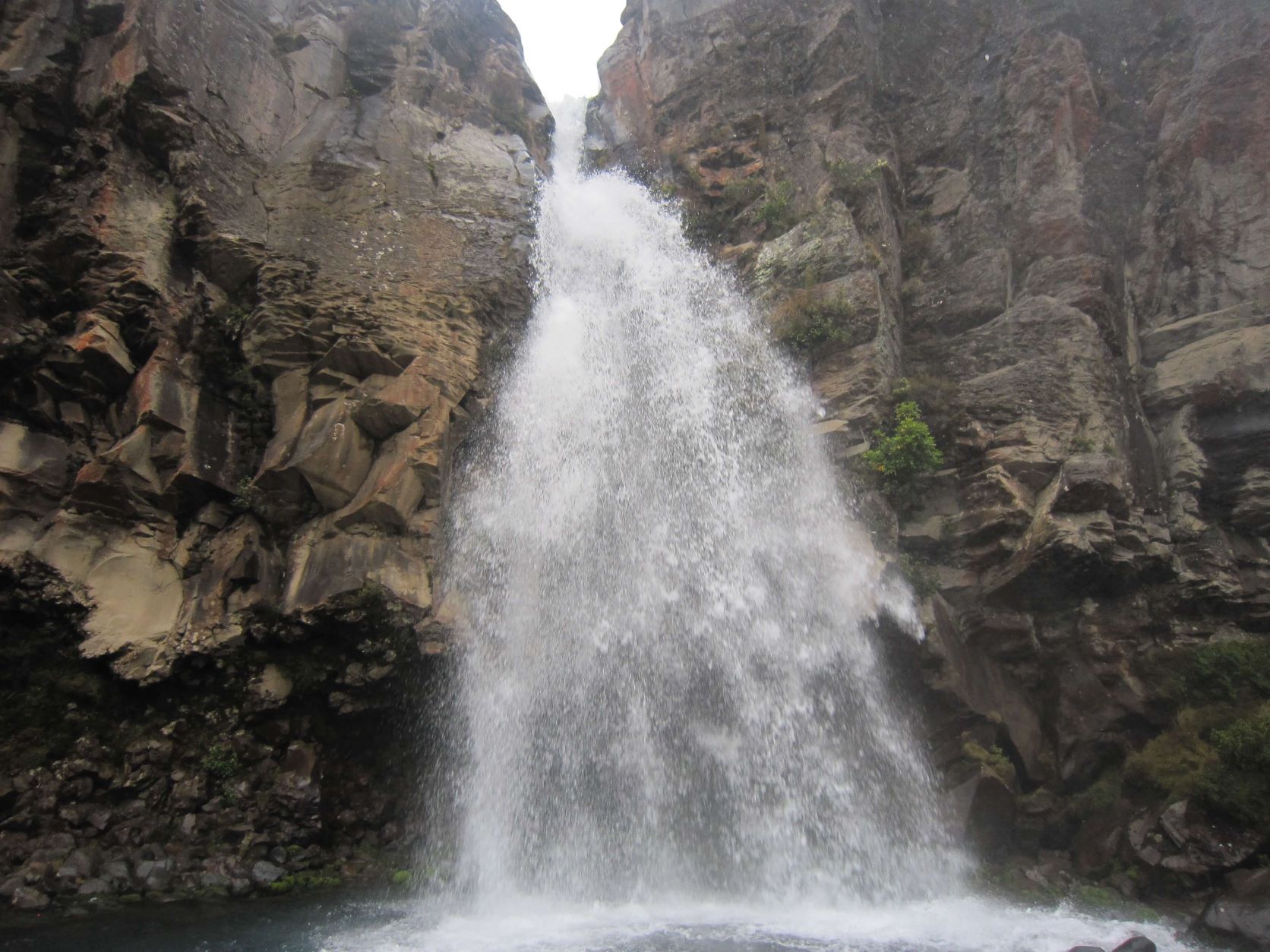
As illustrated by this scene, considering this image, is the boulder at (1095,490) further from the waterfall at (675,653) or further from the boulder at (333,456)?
the boulder at (333,456)

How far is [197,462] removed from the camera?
11.9m

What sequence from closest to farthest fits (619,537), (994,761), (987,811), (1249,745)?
(1249,745) → (987,811) → (994,761) → (619,537)

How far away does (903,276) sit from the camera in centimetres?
1853

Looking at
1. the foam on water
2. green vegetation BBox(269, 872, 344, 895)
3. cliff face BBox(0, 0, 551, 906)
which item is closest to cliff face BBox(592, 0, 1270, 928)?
the foam on water

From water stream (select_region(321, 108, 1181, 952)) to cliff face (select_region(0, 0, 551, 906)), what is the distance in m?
1.57

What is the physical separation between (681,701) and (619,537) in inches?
120

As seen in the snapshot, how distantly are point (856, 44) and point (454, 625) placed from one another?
20300mm

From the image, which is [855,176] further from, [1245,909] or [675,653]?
[1245,909]

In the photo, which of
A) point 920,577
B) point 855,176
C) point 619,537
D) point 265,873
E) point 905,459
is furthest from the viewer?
point 855,176

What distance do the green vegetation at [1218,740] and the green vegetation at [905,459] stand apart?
480 cm

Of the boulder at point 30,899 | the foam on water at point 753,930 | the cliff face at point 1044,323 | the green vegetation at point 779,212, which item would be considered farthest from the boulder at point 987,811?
the green vegetation at point 779,212

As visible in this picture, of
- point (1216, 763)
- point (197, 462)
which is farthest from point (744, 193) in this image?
point (1216, 763)

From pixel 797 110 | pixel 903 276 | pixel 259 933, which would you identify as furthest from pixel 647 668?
pixel 797 110

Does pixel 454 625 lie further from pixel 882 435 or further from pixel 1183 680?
pixel 1183 680
